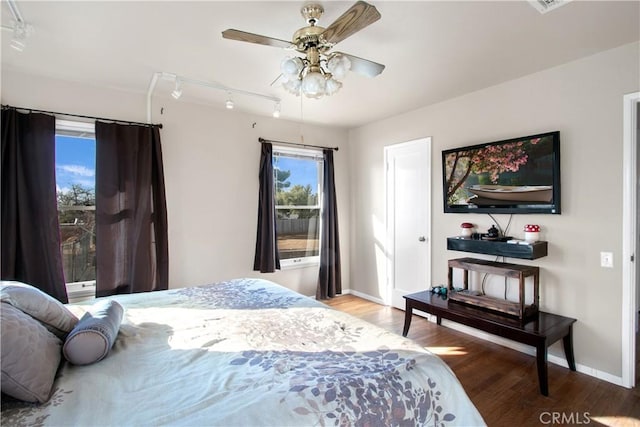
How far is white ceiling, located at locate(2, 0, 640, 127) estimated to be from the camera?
1.96 metres

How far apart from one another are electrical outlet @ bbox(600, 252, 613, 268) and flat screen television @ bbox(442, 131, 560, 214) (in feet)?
1.46

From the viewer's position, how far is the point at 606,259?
99.5 inches

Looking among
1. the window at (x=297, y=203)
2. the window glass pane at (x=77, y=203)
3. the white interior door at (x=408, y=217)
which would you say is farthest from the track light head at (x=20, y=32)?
the white interior door at (x=408, y=217)

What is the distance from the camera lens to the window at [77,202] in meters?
3.09

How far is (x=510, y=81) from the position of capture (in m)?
3.08

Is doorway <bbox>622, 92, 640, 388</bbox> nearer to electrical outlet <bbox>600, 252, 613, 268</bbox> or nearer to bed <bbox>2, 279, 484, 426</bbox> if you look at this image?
electrical outlet <bbox>600, 252, 613, 268</bbox>

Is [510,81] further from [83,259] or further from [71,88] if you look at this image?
[83,259]

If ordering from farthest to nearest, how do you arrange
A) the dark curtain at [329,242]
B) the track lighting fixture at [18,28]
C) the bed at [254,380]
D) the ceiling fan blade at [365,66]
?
the dark curtain at [329,242] → the ceiling fan blade at [365,66] → the track lighting fixture at [18,28] → the bed at [254,380]

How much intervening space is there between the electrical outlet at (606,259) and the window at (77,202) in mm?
4496

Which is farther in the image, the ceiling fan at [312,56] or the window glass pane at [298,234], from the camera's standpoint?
the window glass pane at [298,234]

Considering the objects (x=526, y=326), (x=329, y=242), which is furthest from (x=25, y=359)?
(x=329, y=242)

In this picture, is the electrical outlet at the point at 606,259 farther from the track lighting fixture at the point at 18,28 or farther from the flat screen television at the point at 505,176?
the track lighting fixture at the point at 18,28

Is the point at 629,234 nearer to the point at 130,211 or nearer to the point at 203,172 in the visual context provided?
the point at 203,172

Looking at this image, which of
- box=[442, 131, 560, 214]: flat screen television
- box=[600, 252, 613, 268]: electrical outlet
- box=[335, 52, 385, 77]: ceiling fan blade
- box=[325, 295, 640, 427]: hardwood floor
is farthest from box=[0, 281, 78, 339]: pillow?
box=[600, 252, 613, 268]: electrical outlet
